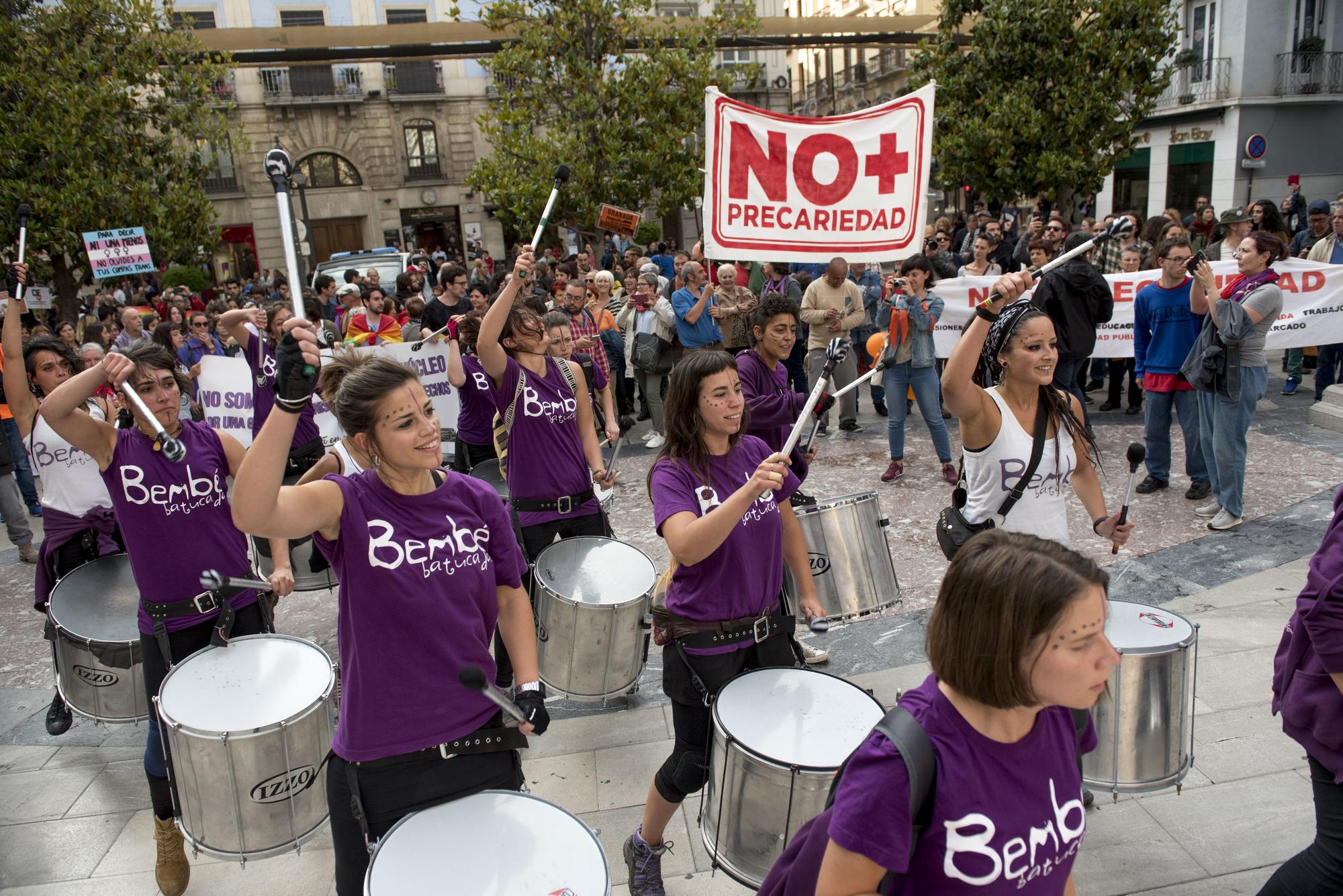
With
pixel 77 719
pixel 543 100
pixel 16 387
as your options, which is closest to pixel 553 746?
pixel 77 719

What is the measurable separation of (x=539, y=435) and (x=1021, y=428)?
2.32 meters

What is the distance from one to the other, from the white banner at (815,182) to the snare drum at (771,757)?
4.01 m

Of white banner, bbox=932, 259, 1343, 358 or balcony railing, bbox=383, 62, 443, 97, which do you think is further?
balcony railing, bbox=383, 62, 443, 97

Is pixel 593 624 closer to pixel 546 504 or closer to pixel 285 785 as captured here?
pixel 546 504

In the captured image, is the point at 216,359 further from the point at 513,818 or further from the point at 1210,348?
the point at 1210,348

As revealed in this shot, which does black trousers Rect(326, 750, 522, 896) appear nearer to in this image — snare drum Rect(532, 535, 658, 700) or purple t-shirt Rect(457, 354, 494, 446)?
snare drum Rect(532, 535, 658, 700)

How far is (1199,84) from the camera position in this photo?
24.6 metres

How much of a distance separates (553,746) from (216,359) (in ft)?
16.0

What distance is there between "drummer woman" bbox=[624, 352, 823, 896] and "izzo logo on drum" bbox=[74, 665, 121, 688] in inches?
91.6

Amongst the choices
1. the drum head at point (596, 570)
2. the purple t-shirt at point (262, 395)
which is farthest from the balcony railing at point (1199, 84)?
the drum head at point (596, 570)

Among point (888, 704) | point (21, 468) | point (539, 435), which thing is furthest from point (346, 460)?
point (21, 468)

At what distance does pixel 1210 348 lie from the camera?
20.8ft

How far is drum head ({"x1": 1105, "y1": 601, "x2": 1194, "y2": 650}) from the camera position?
303 cm

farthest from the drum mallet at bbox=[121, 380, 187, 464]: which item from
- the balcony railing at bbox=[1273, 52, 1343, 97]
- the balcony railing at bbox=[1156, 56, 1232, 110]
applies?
the balcony railing at bbox=[1273, 52, 1343, 97]
